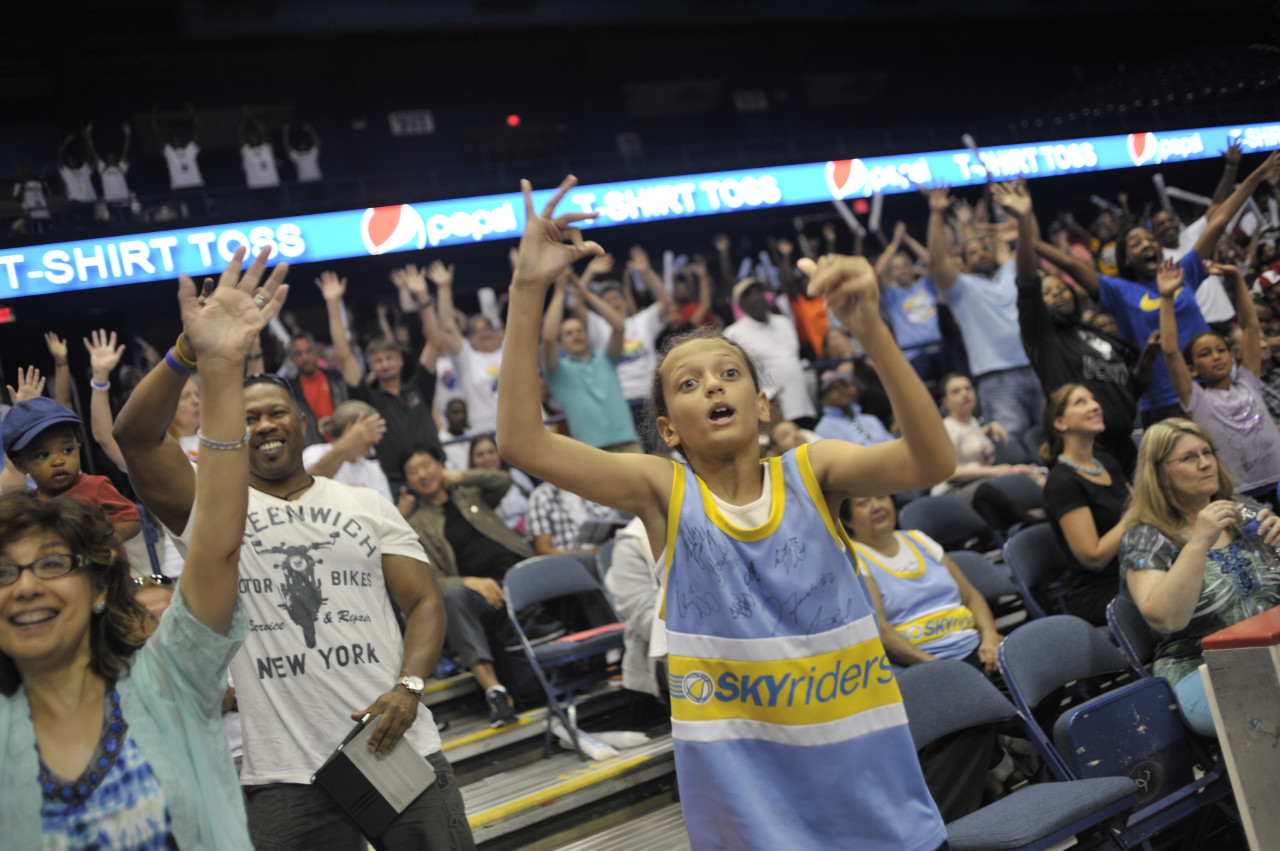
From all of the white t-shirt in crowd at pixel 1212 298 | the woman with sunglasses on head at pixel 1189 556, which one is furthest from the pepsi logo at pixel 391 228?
the woman with sunglasses on head at pixel 1189 556

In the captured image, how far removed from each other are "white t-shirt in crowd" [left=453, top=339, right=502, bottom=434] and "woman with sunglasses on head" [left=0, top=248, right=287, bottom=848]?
4.63 metres

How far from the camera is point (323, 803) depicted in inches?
83.6

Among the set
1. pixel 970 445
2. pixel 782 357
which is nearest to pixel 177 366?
pixel 970 445

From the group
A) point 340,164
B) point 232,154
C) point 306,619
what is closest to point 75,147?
point 232,154

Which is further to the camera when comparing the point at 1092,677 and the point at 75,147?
the point at 75,147

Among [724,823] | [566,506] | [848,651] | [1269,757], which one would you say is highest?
[566,506]

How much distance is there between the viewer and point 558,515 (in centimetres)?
535

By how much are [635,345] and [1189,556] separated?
4335 millimetres

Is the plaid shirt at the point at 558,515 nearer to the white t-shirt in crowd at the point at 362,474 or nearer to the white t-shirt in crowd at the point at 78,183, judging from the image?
the white t-shirt in crowd at the point at 362,474

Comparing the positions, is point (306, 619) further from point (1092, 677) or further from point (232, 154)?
point (232, 154)

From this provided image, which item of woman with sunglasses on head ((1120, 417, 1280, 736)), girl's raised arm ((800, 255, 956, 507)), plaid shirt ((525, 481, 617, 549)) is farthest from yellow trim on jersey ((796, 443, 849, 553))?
plaid shirt ((525, 481, 617, 549))

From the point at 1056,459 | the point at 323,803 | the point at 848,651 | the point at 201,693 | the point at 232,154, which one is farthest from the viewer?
the point at 232,154

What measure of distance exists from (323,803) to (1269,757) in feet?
6.73

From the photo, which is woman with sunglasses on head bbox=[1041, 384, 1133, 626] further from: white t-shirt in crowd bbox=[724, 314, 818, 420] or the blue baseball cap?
the blue baseball cap
